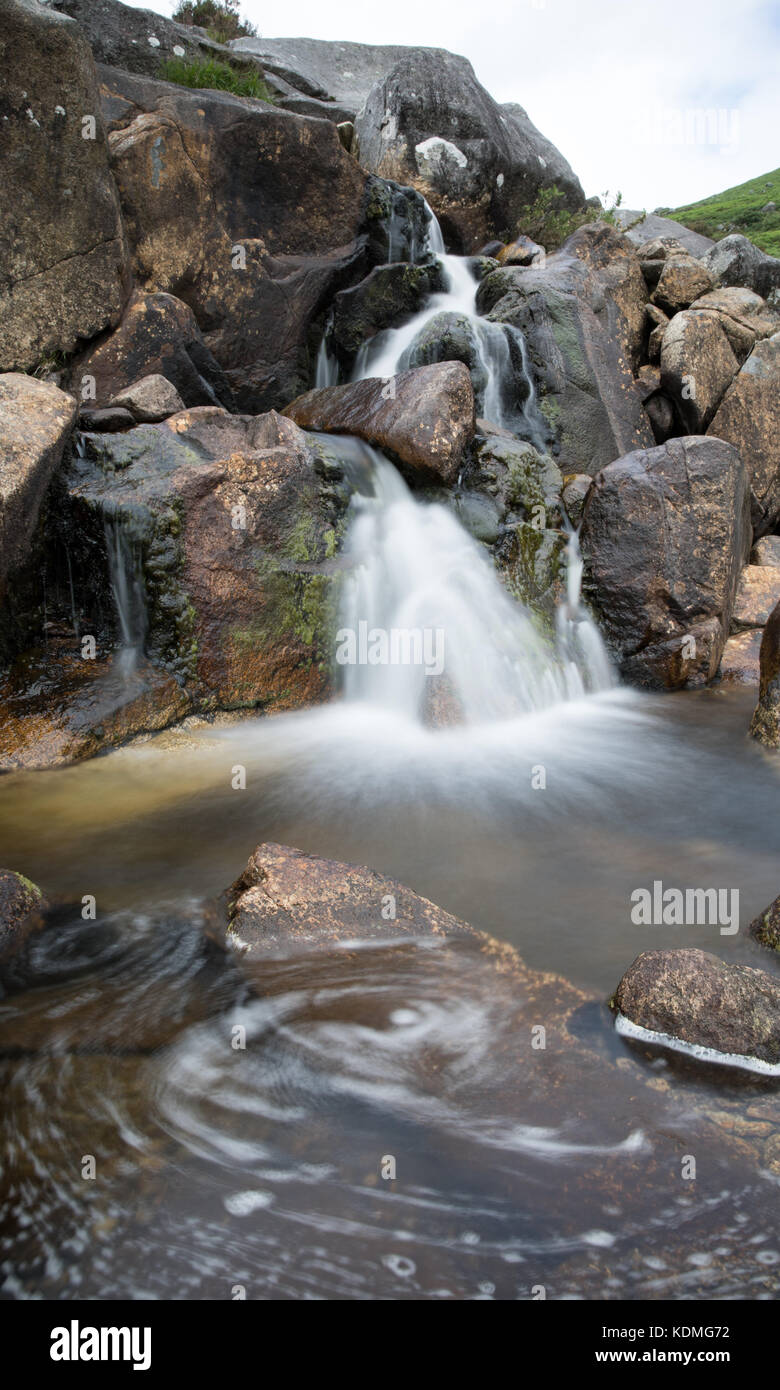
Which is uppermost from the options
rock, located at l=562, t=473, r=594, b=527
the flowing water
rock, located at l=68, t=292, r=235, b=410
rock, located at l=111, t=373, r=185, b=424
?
rock, located at l=68, t=292, r=235, b=410

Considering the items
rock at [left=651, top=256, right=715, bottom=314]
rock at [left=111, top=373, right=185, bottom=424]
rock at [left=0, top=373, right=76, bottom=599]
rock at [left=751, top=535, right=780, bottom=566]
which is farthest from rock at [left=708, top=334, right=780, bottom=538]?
rock at [left=0, top=373, right=76, bottom=599]

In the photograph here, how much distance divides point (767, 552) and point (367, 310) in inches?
258

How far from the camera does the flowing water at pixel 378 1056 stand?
242 cm

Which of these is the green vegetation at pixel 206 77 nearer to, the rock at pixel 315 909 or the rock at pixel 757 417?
the rock at pixel 757 417

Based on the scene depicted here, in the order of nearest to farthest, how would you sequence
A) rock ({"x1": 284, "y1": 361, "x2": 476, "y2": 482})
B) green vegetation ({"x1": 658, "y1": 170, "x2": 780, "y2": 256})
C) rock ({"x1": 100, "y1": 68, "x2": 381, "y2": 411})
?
1. rock ({"x1": 284, "y1": 361, "x2": 476, "y2": 482})
2. rock ({"x1": 100, "y1": 68, "x2": 381, "y2": 411})
3. green vegetation ({"x1": 658, "y1": 170, "x2": 780, "y2": 256})

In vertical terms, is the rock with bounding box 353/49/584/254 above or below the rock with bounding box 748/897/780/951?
above

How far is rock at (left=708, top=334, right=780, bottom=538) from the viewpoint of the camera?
11.6 meters

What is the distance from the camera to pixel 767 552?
10.8 metres

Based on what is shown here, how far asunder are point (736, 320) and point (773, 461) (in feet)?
7.23

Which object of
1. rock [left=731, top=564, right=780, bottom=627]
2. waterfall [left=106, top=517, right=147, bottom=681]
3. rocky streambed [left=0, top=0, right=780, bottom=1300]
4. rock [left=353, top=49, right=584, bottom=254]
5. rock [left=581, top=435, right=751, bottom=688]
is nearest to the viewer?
rocky streambed [left=0, top=0, right=780, bottom=1300]

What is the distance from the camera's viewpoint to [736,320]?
12.3 m

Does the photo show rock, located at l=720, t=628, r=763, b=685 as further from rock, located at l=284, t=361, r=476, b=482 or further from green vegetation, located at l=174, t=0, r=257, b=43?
green vegetation, located at l=174, t=0, r=257, b=43

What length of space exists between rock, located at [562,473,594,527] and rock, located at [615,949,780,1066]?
7017 millimetres
